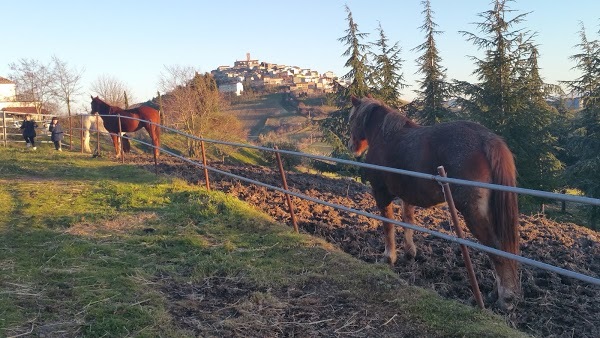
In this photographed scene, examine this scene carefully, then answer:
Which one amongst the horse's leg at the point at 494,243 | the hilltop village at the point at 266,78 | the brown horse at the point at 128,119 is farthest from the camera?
the hilltop village at the point at 266,78

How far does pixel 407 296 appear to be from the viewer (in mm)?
3785

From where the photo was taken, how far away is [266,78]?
105 metres

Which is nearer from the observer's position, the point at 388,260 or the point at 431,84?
the point at 388,260

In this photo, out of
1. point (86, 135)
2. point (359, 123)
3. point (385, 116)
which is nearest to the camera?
point (385, 116)

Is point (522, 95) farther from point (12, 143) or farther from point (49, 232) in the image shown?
point (12, 143)

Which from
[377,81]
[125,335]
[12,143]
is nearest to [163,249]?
[125,335]

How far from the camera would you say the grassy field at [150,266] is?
10.7ft

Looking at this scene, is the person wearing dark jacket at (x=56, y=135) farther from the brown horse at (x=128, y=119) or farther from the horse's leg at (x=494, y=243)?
the horse's leg at (x=494, y=243)

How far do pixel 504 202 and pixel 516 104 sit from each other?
57.5ft

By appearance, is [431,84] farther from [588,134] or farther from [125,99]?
[125,99]

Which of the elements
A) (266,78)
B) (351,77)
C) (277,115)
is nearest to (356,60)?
(351,77)

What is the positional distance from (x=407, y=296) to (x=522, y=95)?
60.6ft

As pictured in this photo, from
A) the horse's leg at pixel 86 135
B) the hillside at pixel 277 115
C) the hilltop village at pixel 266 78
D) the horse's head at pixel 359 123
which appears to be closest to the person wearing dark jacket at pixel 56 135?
the horse's leg at pixel 86 135

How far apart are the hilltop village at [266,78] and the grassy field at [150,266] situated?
57735mm
